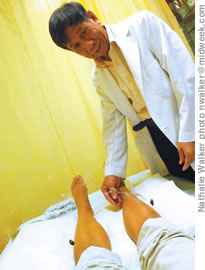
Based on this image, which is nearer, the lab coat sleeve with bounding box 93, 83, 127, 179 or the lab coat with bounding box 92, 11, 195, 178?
the lab coat with bounding box 92, 11, 195, 178

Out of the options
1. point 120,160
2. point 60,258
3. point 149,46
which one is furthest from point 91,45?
point 60,258

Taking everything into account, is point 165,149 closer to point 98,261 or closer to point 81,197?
point 81,197

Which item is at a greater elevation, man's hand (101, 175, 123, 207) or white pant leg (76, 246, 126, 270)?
white pant leg (76, 246, 126, 270)

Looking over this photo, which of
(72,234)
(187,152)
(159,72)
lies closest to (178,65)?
(159,72)

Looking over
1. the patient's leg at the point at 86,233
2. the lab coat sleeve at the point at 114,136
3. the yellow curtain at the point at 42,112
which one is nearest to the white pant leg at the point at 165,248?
the patient's leg at the point at 86,233

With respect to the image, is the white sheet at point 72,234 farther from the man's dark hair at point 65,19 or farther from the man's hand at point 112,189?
the man's dark hair at point 65,19

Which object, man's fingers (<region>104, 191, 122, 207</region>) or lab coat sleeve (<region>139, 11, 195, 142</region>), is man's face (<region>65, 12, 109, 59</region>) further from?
man's fingers (<region>104, 191, 122, 207</region>)

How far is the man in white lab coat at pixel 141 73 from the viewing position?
0.82 meters

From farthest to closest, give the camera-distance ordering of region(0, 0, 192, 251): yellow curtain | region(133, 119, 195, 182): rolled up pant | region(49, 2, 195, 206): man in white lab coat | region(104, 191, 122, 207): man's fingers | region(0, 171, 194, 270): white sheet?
region(0, 0, 192, 251): yellow curtain
region(133, 119, 195, 182): rolled up pant
region(104, 191, 122, 207): man's fingers
region(49, 2, 195, 206): man in white lab coat
region(0, 171, 194, 270): white sheet

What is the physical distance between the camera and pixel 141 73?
909 millimetres

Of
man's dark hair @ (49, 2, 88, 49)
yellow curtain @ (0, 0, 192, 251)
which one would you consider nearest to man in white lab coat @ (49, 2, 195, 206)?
man's dark hair @ (49, 2, 88, 49)

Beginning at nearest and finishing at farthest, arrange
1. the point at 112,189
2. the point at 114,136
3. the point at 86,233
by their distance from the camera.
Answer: the point at 86,233
the point at 112,189
the point at 114,136

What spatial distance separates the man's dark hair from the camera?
2.83 feet

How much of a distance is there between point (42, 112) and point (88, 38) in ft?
2.47
